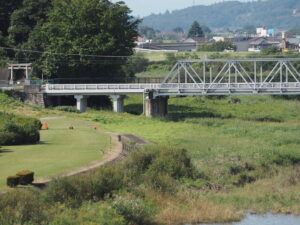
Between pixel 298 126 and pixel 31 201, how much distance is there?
138ft

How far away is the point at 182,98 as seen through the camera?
10244 centimetres

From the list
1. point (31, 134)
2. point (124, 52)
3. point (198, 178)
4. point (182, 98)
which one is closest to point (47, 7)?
point (124, 52)

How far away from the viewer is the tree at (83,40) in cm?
8819

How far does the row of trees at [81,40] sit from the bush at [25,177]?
5097 cm

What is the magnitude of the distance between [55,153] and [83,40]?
43143 millimetres

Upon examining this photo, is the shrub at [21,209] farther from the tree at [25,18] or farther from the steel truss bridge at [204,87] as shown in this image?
the tree at [25,18]

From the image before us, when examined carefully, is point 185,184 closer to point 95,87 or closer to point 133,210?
point 133,210

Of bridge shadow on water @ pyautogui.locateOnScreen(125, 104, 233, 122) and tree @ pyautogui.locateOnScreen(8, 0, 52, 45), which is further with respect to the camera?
tree @ pyautogui.locateOnScreen(8, 0, 52, 45)

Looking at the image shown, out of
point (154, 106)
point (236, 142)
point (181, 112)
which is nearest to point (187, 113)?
point (181, 112)

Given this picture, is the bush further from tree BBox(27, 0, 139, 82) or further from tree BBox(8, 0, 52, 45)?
tree BBox(8, 0, 52, 45)

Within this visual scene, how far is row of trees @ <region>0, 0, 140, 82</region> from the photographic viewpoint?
290 ft

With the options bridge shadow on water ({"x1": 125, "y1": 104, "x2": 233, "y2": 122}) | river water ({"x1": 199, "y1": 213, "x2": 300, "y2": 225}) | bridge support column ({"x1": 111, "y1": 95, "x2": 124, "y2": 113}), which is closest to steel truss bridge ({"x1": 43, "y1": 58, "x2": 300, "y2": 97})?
bridge support column ({"x1": 111, "y1": 95, "x2": 124, "y2": 113})

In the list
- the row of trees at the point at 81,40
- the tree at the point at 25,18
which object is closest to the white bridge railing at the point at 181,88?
the row of trees at the point at 81,40

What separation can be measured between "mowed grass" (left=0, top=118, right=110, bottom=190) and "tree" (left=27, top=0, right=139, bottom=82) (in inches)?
1098
